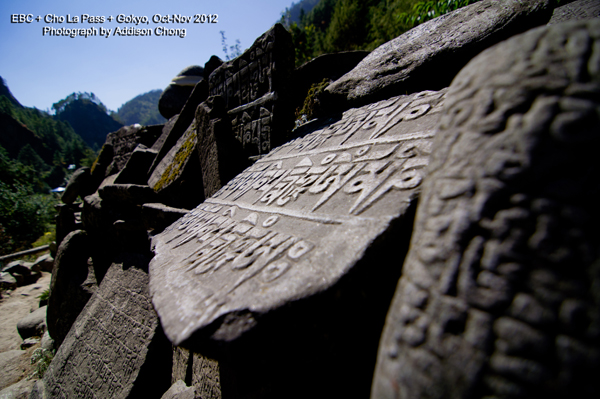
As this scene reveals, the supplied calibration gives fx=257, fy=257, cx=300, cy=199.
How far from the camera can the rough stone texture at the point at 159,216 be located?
2.54 metres

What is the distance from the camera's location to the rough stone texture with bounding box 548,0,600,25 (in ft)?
5.86

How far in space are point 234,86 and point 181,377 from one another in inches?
120

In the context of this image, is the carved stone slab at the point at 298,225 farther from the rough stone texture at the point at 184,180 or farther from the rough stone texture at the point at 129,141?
the rough stone texture at the point at 129,141

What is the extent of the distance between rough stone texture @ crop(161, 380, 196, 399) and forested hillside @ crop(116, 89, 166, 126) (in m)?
99.7

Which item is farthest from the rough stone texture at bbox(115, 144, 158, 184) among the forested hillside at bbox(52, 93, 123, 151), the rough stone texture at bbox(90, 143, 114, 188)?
the forested hillside at bbox(52, 93, 123, 151)

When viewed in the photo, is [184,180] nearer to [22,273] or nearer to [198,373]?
[198,373]

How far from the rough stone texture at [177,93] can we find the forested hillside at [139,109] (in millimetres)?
93311

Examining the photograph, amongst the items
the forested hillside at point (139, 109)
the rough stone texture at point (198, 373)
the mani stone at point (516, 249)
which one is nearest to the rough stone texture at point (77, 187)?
the rough stone texture at point (198, 373)

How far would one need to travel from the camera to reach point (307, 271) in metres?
0.83

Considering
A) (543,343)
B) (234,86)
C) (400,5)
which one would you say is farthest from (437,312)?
(400,5)

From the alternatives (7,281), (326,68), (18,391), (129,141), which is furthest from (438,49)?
(7,281)

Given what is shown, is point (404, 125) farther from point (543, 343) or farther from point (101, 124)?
point (101, 124)

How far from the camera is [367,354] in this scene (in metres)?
1.04

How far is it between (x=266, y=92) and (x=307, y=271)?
8.15ft
